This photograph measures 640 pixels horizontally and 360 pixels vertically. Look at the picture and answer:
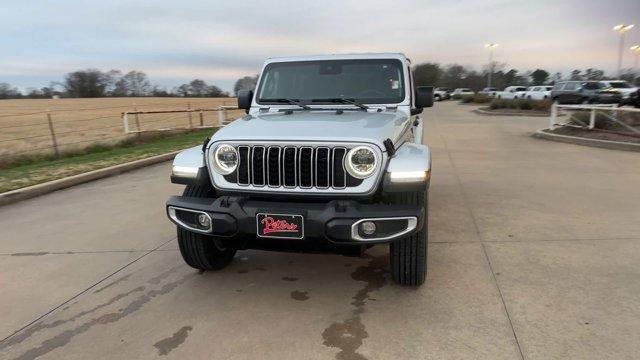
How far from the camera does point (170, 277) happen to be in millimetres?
4312

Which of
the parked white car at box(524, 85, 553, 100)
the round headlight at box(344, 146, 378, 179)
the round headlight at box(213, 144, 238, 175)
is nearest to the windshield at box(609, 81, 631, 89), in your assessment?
the parked white car at box(524, 85, 553, 100)

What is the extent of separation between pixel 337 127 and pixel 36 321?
2.58 m

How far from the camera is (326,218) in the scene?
324cm

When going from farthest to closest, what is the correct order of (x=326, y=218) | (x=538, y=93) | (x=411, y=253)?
1. (x=538, y=93)
2. (x=411, y=253)
3. (x=326, y=218)

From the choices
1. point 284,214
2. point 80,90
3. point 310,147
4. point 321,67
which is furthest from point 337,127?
point 80,90

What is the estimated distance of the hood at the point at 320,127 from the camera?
11.4 feet

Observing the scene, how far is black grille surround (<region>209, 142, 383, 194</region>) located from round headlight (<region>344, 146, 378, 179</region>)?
28mm

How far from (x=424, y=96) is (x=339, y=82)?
852 mm

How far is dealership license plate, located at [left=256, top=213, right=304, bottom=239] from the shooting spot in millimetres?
3279

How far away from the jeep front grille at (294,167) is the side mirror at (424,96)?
185 cm

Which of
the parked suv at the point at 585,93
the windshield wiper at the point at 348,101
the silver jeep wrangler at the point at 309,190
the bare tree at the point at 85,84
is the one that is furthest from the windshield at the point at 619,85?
the bare tree at the point at 85,84

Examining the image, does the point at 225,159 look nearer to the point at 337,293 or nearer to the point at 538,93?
the point at 337,293

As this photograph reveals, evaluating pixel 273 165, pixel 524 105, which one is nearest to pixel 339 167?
pixel 273 165

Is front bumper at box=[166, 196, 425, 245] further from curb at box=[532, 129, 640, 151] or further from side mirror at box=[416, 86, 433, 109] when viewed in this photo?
curb at box=[532, 129, 640, 151]
